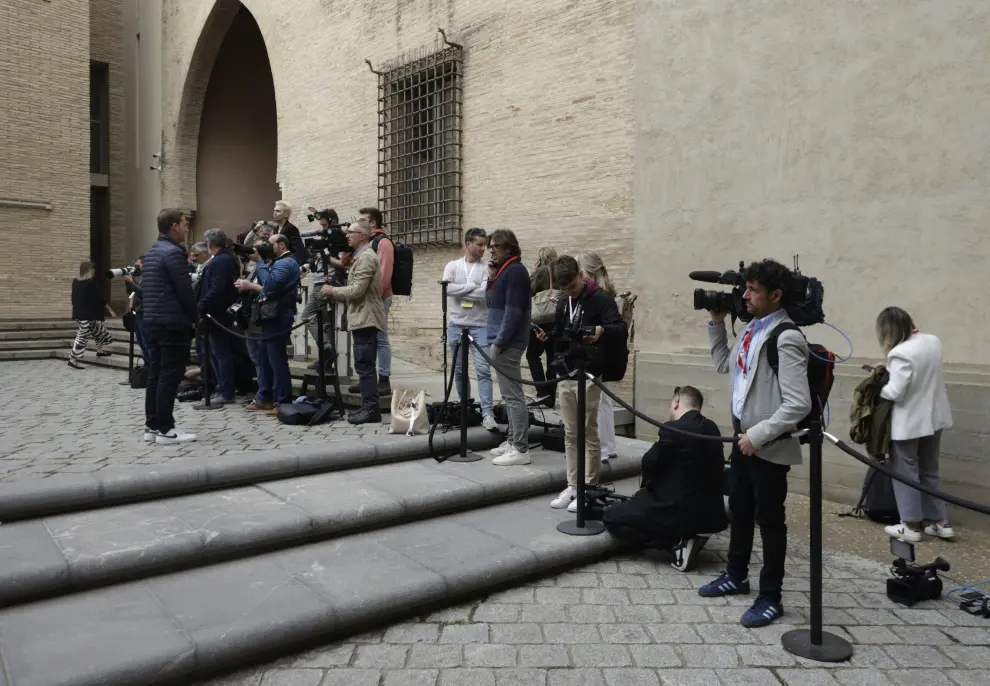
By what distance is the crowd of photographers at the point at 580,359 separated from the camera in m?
3.72

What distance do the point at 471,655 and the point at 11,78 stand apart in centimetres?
1849

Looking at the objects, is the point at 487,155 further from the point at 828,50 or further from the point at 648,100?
the point at 828,50

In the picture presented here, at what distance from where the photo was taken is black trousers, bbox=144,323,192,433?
6.00 metres

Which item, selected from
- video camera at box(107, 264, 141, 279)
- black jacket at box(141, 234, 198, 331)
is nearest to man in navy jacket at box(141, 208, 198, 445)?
black jacket at box(141, 234, 198, 331)

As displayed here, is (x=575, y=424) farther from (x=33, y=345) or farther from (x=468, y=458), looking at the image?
(x=33, y=345)

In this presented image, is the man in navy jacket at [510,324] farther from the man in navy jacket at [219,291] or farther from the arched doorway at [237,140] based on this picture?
the arched doorway at [237,140]

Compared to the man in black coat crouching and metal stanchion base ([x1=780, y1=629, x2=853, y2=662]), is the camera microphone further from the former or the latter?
metal stanchion base ([x1=780, y1=629, x2=853, y2=662])

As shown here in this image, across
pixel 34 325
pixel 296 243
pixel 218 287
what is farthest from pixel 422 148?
pixel 34 325

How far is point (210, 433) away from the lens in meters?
6.46

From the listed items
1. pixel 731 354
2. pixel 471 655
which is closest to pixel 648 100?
pixel 731 354

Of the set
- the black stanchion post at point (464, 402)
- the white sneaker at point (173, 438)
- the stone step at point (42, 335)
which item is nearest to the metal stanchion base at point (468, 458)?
the black stanchion post at point (464, 402)

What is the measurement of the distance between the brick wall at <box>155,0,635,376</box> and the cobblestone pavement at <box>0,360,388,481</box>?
3836 millimetres

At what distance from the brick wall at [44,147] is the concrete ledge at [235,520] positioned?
15.0m

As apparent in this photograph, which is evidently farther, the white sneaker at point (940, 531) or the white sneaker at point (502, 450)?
the white sneaker at point (502, 450)
